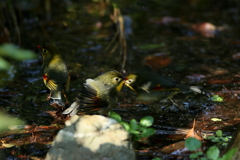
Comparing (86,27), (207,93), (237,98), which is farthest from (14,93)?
(86,27)

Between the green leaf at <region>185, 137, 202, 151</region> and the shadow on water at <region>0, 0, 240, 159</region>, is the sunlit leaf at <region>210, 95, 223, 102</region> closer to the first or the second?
the shadow on water at <region>0, 0, 240, 159</region>

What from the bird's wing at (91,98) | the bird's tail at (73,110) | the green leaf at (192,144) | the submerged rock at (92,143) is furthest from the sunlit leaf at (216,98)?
the submerged rock at (92,143)

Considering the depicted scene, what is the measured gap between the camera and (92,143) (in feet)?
9.62

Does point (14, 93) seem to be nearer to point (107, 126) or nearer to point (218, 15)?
point (107, 126)

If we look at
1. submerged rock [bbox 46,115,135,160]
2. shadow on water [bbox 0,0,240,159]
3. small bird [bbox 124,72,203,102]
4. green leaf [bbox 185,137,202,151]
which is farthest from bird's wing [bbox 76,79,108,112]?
green leaf [bbox 185,137,202,151]

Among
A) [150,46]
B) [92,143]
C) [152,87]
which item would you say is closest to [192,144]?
[92,143]

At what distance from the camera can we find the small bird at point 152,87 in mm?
5309

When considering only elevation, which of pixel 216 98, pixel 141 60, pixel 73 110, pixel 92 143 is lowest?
pixel 141 60

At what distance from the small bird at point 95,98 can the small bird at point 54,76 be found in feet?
1.38

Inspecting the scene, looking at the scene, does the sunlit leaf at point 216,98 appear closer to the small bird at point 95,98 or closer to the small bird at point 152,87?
the small bird at point 152,87

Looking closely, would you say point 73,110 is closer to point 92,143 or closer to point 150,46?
point 92,143

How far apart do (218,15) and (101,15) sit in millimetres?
3065

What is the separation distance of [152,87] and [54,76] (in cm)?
134

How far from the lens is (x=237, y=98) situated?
5.12 metres
